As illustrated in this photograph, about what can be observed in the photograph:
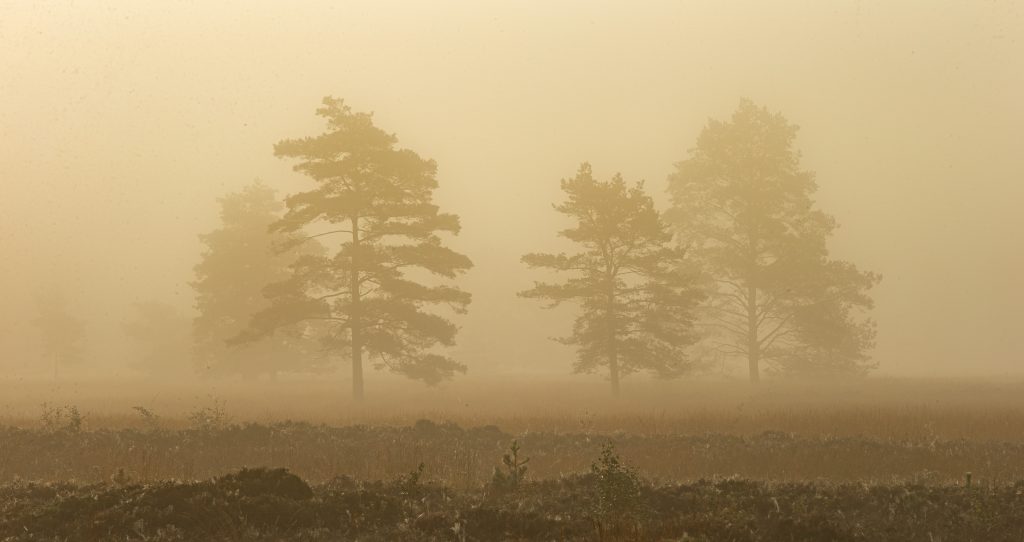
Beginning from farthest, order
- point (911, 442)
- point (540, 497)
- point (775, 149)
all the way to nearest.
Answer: point (775, 149), point (911, 442), point (540, 497)

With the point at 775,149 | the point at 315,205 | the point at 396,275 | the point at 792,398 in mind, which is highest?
the point at 775,149

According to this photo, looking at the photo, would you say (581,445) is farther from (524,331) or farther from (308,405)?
(524,331)

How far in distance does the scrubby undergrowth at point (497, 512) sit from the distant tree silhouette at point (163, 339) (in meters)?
47.8

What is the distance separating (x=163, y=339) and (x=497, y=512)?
58.8 metres

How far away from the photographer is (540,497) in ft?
31.1

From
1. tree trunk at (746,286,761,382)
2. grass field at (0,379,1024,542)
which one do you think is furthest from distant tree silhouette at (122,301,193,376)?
tree trunk at (746,286,761,382)

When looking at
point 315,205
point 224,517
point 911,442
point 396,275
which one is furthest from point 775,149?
point 224,517

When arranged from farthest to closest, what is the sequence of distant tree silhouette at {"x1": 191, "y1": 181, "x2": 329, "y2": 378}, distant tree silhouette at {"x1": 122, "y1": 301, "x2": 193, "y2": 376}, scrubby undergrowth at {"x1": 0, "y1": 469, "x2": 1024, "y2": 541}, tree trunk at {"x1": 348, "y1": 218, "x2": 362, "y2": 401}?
distant tree silhouette at {"x1": 122, "y1": 301, "x2": 193, "y2": 376} < distant tree silhouette at {"x1": 191, "y1": 181, "x2": 329, "y2": 378} < tree trunk at {"x1": 348, "y1": 218, "x2": 362, "y2": 401} < scrubby undergrowth at {"x1": 0, "y1": 469, "x2": 1024, "y2": 541}

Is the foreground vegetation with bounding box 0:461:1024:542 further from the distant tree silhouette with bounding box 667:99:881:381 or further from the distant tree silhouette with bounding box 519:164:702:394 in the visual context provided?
the distant tree silhouette with bounding box 667:99:881:381

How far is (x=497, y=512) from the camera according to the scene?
8227 mm

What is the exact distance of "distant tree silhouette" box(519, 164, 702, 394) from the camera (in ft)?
96.3

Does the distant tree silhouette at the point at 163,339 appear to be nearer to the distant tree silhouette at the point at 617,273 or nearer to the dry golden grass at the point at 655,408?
the dry golden grass at the point at 655,408

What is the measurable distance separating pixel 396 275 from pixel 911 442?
64.5ft

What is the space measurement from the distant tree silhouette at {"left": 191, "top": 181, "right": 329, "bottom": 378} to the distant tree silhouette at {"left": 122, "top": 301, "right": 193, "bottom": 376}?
9961 mm
